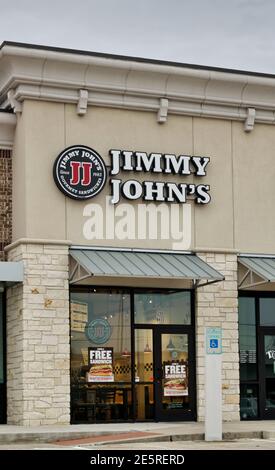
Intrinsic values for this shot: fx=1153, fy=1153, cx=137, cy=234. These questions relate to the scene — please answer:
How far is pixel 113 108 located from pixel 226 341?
20.2 ft

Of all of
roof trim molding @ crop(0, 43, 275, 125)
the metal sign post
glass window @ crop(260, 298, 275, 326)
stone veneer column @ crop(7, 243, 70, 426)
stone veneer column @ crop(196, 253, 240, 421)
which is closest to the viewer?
the metal sign post

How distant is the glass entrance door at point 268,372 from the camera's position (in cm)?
2823

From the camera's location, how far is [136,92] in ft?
89.8

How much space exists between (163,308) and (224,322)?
5.02 ft

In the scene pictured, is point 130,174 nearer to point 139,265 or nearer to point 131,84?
point 131,84

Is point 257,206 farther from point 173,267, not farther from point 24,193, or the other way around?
point 24,193

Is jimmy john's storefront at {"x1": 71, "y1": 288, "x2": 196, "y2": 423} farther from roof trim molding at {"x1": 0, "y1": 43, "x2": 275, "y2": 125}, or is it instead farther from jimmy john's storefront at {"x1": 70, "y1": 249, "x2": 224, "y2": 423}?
roof trim molding at {"x1": 0, "y1": 43, "x2": 275, "y2": 125}

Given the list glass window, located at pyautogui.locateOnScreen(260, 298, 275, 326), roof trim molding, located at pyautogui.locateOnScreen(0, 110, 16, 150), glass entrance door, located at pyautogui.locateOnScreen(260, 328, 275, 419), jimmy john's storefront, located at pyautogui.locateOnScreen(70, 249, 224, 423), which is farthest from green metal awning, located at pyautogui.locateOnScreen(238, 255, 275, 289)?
roof trim molding, located at pyautogui.locateOnScreen(0, 110, 16, 150)

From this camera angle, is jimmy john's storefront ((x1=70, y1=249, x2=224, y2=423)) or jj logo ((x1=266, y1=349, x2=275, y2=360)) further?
jj logo ((x1=266, y1=349, x2=275, y2=360))

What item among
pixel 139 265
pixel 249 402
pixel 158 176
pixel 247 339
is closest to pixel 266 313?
pixel 247 339

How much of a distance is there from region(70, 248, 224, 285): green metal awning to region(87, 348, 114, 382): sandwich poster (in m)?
1.79

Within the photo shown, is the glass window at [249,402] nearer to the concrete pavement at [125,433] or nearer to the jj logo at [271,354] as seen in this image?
the jj logo at [271,354]

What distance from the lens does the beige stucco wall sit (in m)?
26.3

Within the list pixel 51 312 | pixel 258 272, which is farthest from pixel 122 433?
pixel 258 272
